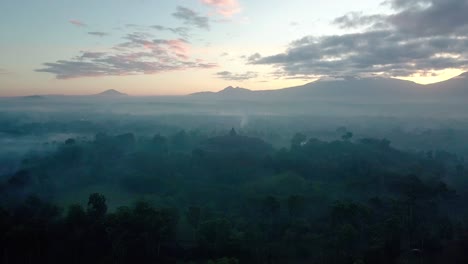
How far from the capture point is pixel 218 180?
51.7m

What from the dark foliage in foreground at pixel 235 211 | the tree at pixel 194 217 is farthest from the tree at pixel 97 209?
the tree at pixel 194 217

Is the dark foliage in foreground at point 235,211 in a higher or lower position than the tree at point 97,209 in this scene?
lower

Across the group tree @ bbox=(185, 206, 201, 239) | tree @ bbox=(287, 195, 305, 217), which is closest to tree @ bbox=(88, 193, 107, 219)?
tree @ bbox=(185, 206, 201, 239)

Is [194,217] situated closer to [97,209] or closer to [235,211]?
[235,211]

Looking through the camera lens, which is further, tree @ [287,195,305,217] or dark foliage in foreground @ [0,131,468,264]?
tree @ [287,195,305,217]

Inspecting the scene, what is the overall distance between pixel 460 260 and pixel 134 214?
77.2 feet

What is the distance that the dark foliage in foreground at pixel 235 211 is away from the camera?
91.7ft

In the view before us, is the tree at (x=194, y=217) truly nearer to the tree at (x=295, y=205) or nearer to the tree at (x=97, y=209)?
the tree at (x=97, y=209)

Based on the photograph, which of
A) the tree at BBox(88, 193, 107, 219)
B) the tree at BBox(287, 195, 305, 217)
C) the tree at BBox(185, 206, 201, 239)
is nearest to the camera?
the tree at BBox(88, 193, 107, 219)

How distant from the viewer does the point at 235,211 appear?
38062mm

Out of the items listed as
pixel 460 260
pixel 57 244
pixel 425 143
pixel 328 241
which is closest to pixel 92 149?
pixel 57 244

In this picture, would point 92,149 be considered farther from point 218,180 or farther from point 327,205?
point 327,205

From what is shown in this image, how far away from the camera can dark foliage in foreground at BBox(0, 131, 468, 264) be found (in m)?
27.9

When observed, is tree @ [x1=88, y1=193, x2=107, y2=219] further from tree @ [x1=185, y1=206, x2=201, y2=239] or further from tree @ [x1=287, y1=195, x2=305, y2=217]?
tree @ [x1=287, y1=195, x2=305, y2=217]
